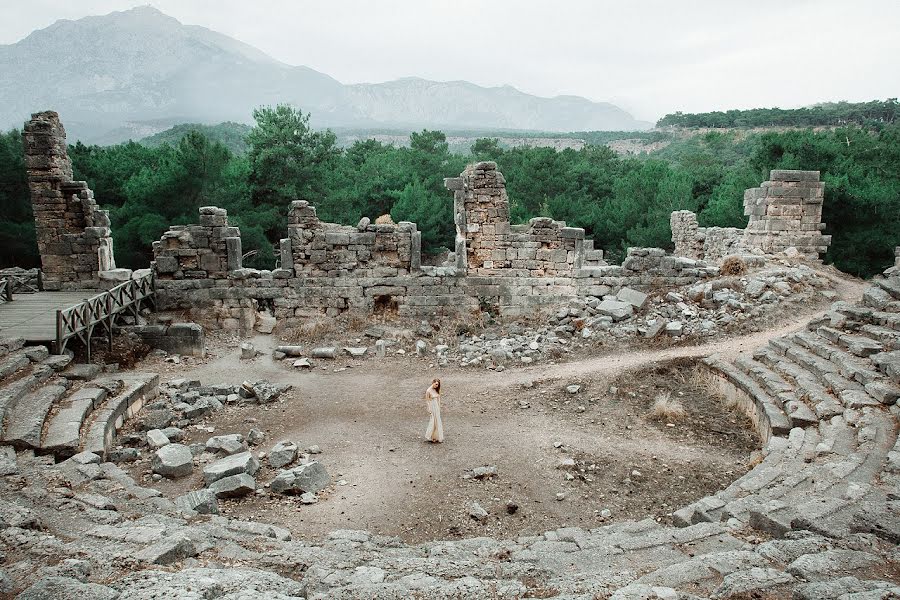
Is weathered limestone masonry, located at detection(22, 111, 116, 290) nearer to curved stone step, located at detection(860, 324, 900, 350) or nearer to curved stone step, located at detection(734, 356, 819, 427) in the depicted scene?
curved stone step, located at detection(734, 356, 819, 427)

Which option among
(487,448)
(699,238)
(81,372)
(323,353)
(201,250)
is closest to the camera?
(487,448)

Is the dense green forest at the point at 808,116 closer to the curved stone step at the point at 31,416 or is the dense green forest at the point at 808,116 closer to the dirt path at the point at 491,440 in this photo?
the dirt path at the point at 491,440

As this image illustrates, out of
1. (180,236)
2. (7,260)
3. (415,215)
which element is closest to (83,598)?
(180,236)

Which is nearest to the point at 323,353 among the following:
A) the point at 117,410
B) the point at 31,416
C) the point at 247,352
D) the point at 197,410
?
the point at 247,352

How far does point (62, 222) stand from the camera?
13.9m

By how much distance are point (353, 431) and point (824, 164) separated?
65.2 ft

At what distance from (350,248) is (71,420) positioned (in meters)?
7.06

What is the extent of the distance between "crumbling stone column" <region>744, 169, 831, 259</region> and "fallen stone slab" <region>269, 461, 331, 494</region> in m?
12.9

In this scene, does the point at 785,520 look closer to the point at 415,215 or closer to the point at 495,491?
the point at 495,491

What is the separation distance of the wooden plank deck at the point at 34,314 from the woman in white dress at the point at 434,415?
257 inches

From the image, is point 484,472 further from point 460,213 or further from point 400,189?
point 400,189

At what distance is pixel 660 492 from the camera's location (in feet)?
23.2

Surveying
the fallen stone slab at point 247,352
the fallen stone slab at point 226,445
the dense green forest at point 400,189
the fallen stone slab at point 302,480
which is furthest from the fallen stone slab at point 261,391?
the dense green forest at point 400,189

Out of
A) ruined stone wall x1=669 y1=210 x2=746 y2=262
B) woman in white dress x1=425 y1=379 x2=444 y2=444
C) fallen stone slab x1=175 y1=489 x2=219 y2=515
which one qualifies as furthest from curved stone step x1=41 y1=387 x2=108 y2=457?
ruined stone wall x1=669 y1=210 x2=746 y2=262
